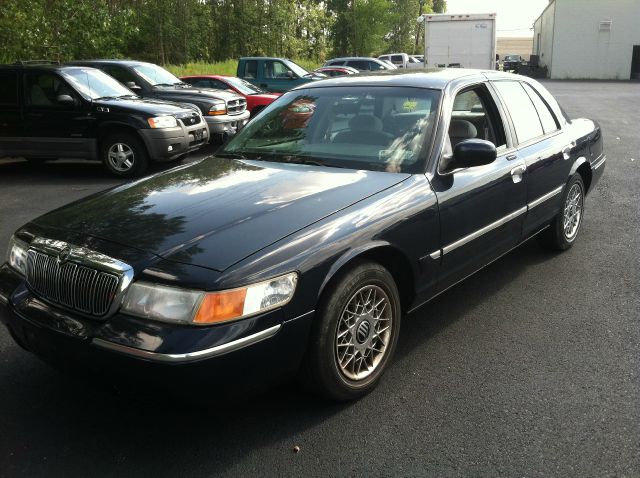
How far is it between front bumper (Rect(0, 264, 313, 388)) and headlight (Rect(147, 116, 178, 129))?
22.6 feet

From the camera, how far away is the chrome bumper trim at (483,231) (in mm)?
3648

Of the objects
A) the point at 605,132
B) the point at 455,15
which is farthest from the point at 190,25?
the point at 605,132

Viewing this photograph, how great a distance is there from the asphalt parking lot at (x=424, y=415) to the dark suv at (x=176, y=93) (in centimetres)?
845

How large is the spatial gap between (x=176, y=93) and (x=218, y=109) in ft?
2.92

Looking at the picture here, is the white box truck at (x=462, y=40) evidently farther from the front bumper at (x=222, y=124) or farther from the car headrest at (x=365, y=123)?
the car headrest at (x=365, y=123)

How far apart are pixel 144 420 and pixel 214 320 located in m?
0.87

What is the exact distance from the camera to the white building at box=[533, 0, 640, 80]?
41.1 meters

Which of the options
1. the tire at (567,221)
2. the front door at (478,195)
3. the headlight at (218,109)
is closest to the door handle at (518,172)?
the front door at (478,195)

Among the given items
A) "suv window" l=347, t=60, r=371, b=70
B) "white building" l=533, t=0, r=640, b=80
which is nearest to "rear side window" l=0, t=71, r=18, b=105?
"suv window" l=347, t=60, r=371, b=70

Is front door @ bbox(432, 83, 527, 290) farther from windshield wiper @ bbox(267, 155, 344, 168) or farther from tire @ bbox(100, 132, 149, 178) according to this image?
tire @ bbox(100, 132, 149, 178)

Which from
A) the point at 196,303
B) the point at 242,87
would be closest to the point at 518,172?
the point at 196,303

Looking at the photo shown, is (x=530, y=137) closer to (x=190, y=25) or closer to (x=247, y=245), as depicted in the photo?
(x=247, y=245)

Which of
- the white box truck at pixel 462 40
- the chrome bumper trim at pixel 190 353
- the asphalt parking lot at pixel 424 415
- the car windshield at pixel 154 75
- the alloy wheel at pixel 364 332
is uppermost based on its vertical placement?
the white box truck at pixel 462 40

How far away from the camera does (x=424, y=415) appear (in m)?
3.02
